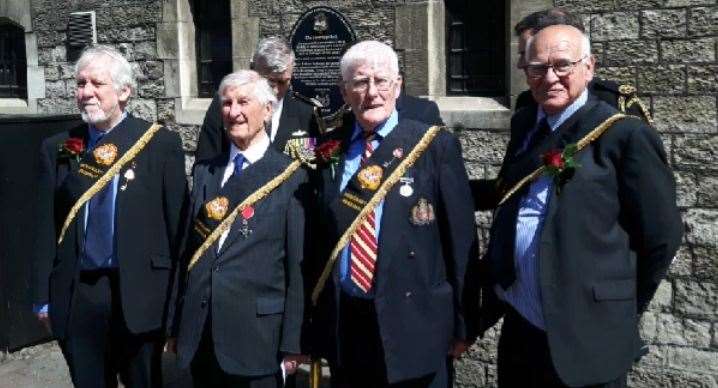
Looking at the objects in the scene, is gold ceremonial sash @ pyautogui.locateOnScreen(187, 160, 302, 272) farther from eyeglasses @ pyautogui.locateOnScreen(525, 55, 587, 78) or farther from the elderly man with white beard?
eyeglasses @ pyautogui.locateOnScreen(525, 55, 587, 78)

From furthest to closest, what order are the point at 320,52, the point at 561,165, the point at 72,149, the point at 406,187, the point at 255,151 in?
1. the point at 320,52
2. the point at 72,149
3. the point at 255,151
4. the point at 406,187
5. the point at 561,165

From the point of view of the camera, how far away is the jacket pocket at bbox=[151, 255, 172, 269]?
342cm

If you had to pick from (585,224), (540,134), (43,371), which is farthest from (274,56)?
(43,371)

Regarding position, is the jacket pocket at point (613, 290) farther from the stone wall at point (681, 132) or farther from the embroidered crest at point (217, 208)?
the stone wall at point (681, 132)

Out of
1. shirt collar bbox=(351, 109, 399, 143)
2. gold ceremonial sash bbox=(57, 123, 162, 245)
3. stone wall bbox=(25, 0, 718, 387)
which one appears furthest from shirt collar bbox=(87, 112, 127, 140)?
stone wall bbox=(25, 0, 718, 387)

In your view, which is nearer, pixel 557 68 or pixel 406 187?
pixel 557 68

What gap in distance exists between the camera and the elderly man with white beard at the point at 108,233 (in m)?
3.36

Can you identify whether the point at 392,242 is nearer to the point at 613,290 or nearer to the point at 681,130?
the point at 613,290

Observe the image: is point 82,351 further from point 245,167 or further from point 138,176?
point 245,167

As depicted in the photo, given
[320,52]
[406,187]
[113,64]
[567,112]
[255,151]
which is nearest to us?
[567,112]

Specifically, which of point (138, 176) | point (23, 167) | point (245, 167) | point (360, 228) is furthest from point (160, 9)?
point (360, 228)

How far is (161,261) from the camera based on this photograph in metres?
3.44

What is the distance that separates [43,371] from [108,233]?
2794 millimetres

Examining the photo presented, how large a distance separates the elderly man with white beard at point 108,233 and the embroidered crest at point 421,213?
1185 millimetres
